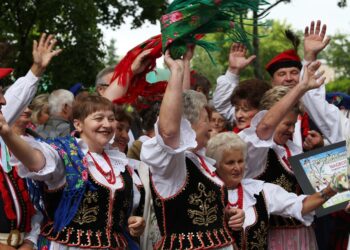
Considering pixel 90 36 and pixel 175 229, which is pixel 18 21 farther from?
pixel 175 229

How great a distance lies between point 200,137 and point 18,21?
7940 mm

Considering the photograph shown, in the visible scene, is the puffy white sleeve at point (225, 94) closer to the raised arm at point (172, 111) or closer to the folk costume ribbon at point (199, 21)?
the folk costume ribbon at point (199, 21)

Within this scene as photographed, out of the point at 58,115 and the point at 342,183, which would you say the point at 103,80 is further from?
the point at 342,183

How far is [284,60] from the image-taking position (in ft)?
21.0

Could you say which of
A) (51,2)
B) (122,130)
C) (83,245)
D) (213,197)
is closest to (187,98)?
(213,197)

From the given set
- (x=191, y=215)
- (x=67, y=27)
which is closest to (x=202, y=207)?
(x=191, y=215)

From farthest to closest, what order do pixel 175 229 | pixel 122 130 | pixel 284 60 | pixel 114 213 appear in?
pixel 284 60 → pixel 122 130 → pixel 114 213 → pixel 175 229

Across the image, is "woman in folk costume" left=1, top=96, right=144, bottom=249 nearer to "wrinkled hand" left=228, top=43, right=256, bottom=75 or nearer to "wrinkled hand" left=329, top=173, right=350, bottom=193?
"wrinkled hand" left=329, top=173, right=350, bottom=193

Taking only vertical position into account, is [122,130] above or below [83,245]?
above

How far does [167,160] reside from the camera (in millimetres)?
3967

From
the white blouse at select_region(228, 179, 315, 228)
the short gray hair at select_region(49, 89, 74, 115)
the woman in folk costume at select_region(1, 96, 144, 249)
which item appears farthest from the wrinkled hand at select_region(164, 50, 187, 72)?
the short gray hair at select_region(49, 89, 74, 115)

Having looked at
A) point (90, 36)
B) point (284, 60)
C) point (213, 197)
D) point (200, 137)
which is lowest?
point (213, 197)

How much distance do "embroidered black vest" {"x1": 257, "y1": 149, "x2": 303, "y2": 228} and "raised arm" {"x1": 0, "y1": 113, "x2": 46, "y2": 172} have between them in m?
1.70

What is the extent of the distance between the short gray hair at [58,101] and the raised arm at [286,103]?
2721 millimetres
